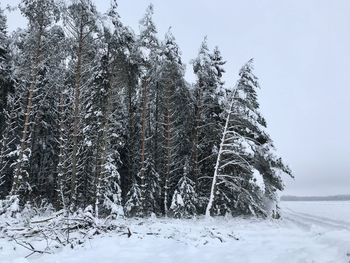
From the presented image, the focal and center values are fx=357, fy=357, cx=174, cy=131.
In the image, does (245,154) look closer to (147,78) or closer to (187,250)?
(147,78)

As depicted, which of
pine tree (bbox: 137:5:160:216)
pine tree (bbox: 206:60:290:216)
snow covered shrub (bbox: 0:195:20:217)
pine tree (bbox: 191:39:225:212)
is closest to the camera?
snow covered shrub (bbox: 0:195:20:217)

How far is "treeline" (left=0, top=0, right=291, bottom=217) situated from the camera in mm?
20422

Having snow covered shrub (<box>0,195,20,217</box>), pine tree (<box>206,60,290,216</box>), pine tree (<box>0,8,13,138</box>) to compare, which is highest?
pine tree (<box>0,8,13,138</box>)

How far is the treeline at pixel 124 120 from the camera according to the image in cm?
2042

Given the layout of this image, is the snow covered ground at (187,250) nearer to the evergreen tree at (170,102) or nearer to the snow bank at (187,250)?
the snow bank at (187,250)

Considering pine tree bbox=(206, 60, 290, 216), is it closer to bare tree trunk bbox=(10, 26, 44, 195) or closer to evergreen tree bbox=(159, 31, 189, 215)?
evergreen tree bbox=(159, 31, 189, 215)

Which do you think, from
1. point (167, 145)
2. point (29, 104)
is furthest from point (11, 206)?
point (167, 145)

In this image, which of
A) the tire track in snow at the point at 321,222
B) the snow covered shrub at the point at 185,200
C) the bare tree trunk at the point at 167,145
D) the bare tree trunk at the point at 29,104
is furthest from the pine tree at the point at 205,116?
the bare tree trunk at the point at 29,104

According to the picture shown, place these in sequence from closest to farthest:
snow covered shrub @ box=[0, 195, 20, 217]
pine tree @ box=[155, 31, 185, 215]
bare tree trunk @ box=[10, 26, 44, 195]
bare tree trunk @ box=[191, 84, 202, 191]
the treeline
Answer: snow covered shrub @ box=[0, 195, 20, 217] → bare tree trunk @ box=[10, 26, 44, 195] → the treeline → pine tree @ box=[155, 31, 185, 215] → bare tree trunk @ box=[191, 84, 202, 191]

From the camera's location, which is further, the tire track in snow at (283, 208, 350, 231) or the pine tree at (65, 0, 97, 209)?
the pine tree at (65, 0, 97, 209)

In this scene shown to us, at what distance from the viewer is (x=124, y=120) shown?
2636 centimetres

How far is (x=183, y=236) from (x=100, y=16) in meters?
14.9

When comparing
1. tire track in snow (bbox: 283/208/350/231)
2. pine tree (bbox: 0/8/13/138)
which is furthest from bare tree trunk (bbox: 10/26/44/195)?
tire track in snow (bbox: 283/208/350/231)

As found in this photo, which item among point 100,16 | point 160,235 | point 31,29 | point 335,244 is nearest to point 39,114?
point 31,29
